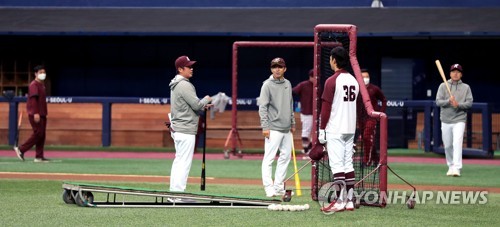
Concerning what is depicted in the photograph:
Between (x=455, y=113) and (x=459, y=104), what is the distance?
201 millimetres

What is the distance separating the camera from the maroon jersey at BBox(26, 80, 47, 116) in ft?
76.6

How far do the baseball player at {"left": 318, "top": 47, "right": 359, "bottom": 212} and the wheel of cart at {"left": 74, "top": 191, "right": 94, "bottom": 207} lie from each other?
10.4ft

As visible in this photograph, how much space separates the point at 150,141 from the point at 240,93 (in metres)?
3.94

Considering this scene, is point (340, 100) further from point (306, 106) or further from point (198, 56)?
point (198, 56)

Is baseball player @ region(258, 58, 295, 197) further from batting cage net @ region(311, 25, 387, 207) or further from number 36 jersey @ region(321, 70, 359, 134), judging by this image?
number 36 jersey @ region(321, 70, 359, 134)

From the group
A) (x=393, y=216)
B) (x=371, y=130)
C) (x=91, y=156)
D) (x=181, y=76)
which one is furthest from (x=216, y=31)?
(x=393, y=216)

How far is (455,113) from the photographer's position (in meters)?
20.6

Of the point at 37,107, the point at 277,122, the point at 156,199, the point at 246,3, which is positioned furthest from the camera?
the point at 246,3

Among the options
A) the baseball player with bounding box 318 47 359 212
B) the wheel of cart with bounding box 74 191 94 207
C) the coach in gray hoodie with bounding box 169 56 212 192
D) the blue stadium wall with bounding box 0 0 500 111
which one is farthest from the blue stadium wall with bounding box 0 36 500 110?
the baseball player with bounding box 318 47 359 212

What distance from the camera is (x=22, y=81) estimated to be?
107 ft

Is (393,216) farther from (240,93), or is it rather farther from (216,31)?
(240,93)

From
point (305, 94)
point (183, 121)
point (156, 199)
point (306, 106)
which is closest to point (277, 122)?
point (183, 121)

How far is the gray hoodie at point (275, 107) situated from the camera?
16.4 meters

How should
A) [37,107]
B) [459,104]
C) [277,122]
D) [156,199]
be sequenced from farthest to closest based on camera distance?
[37,107] → [459,104] → [277,122] → [156,199]
